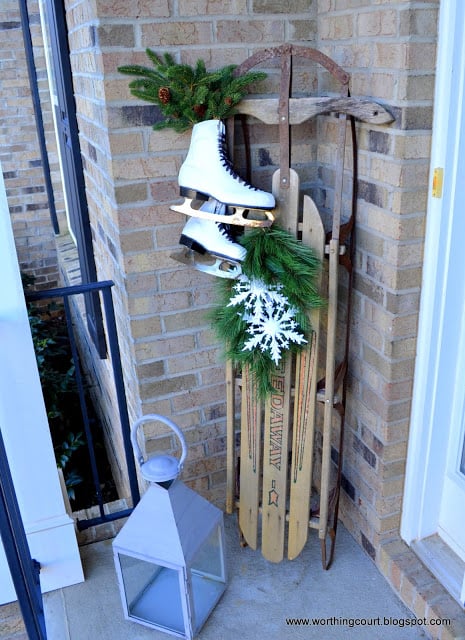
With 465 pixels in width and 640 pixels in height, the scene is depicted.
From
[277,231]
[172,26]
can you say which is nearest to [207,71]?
[172,26]

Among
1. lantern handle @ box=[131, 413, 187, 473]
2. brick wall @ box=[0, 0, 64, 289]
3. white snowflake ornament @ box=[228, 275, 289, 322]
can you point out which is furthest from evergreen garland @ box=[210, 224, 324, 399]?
brick wall @ box=[0, 0, 64, 289]

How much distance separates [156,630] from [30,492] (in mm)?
578

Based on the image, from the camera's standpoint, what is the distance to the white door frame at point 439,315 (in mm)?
1418

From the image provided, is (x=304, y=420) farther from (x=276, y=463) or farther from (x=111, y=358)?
(x=111, y=358)

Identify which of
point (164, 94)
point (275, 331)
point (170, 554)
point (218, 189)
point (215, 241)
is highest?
point (164, 94)

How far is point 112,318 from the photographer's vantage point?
2.01m

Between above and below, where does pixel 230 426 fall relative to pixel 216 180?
below

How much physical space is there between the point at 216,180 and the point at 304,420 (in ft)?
2.49

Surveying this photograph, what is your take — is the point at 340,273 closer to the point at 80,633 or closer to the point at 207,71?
the point at 207,71

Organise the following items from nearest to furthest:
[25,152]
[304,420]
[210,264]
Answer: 1. [304,420]
2. [210,264]
3. [25,152]

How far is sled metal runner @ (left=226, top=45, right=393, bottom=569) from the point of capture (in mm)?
1616

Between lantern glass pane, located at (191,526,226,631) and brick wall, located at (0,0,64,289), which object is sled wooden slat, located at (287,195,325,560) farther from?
brick wall, located at (0,0,64,289)

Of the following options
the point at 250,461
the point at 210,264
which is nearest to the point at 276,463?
the point at 250,461

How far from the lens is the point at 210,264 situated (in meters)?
1.91
